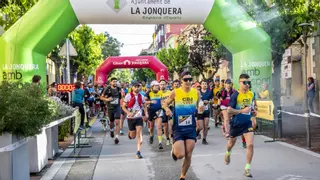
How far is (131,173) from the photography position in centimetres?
920

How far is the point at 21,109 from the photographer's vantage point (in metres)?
6.49

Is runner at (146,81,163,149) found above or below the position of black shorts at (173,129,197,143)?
above

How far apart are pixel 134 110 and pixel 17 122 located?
223 inches

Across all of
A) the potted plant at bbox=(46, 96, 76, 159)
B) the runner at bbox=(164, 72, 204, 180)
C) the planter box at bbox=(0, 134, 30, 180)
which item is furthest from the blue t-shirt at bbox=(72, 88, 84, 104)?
the planter box at bbox=(0, 134, 30, 180)

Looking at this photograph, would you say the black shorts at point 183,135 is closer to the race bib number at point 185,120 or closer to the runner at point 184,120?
the runner at point 184,120

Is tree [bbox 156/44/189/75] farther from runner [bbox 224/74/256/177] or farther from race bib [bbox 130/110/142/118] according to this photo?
runner [bbox 224/74/256/177]

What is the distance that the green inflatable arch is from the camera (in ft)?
42.6

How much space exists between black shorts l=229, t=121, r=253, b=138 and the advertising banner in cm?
569

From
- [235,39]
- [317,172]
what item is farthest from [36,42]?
[317,172]

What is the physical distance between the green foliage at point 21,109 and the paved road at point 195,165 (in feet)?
7.15

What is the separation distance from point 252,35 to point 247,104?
5683 millimetres

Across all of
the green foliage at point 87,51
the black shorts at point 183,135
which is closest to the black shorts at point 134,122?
the black shorts at point 183,135

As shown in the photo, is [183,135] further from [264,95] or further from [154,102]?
[264,95]

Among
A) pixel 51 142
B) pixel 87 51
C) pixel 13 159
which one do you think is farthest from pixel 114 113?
pixel 87 51
